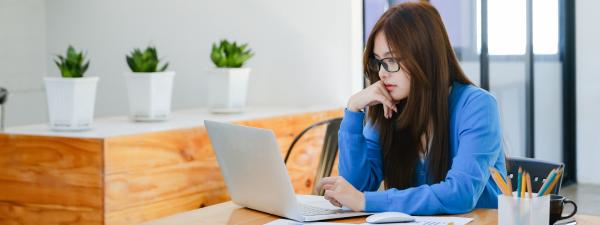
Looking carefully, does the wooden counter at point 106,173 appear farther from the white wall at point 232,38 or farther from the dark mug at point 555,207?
the dark mug at point 555,207

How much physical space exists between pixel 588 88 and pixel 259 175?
4145 millimetres

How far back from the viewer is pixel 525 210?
5.80 ft

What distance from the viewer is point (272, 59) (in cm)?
482

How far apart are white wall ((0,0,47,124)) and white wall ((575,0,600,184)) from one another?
3.28 metres

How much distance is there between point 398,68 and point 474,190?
356 mm

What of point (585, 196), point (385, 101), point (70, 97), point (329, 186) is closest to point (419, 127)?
point (385, 101)

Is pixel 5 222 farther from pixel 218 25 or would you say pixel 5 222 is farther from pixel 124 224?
pixel 218 25

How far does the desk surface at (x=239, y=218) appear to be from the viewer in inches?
79.0

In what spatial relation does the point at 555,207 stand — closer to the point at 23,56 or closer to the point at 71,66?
the point at 71,66

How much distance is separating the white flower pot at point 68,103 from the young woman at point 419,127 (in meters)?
1.35

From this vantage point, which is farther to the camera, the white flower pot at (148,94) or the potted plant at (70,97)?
the white flower pot at (148,94)

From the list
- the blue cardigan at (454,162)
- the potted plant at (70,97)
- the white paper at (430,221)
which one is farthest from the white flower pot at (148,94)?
the white paper at (430,221)

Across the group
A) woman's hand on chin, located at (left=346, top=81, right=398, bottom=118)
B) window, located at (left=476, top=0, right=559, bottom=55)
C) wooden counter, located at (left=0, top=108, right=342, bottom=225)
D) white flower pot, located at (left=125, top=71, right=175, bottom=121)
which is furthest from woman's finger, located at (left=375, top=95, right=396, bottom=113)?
window, located at (left=476, top=0, right=559, bottom=55)

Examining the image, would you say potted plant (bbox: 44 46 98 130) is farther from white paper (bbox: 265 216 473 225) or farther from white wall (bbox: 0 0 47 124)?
white wall (bbox: 0 0 47 124)
